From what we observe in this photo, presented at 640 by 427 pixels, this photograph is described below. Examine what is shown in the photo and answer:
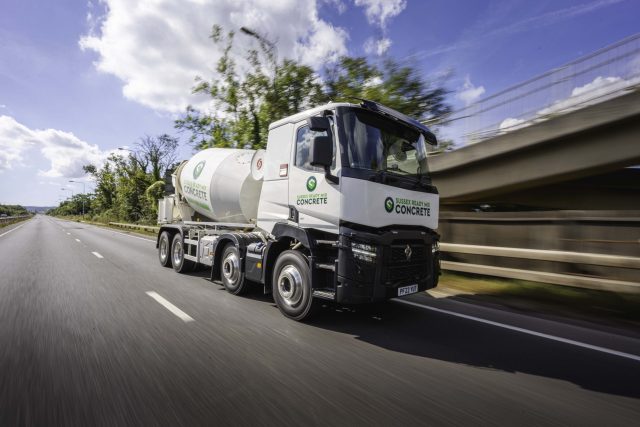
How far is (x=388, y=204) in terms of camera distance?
446 cm

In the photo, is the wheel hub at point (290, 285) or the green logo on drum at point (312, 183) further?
the wheel hub at point (290, 285)

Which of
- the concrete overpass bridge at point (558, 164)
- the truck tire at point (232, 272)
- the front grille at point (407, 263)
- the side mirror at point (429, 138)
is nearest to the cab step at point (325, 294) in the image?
the front grille at point (407, 263)

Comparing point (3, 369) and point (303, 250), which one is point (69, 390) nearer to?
point (3, 369)

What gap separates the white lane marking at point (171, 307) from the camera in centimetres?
474

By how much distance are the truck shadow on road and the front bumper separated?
0.55m

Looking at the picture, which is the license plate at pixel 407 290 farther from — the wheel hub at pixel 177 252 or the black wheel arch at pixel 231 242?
the wheel hub at pixel 177 252

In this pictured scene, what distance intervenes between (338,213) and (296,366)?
1.80 meters

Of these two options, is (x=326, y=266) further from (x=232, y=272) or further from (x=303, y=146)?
(x=232, y=272)

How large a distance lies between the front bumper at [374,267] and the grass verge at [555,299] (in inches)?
109

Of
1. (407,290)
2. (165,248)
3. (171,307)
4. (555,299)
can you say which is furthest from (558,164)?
(165,248)

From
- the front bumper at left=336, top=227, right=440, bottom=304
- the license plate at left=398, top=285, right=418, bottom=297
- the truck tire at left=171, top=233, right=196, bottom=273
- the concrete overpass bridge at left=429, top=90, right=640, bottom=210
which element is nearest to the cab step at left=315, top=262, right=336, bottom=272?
the front bumper at left=336, top=227, right=440, bottom=304

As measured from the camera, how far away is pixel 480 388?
3018 mm

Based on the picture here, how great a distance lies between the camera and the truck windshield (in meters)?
4.42

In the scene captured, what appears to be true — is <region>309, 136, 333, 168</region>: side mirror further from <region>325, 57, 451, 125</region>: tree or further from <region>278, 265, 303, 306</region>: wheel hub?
<region>325, 57, 451, 125</region>: tree
